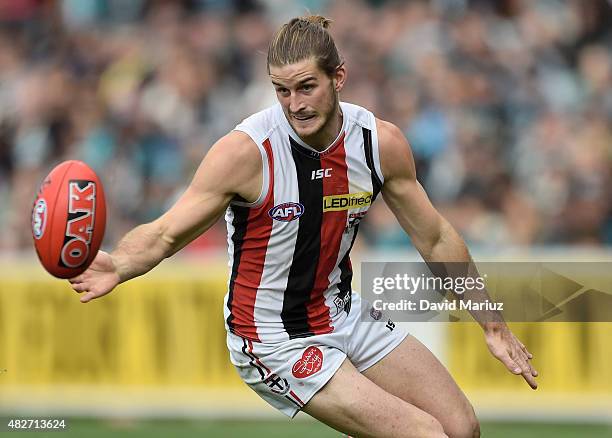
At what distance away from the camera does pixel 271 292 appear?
5.70 meters

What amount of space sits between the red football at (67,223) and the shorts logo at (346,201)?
1.04 metres

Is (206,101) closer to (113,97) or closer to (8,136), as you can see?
(113,97)

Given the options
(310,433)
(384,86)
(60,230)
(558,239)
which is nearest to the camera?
(60,230)

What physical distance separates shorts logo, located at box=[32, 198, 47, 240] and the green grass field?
3.83 meters

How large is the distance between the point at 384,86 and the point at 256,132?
5870 mm

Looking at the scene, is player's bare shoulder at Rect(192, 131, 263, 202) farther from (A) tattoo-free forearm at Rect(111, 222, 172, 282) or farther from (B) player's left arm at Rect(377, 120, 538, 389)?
(B) player's left arm at Rect(377, 120, 538, 389)

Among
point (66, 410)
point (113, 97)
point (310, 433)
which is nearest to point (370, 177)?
point (310, 433)

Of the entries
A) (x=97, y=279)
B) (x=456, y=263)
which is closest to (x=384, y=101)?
(x=456, y=263)

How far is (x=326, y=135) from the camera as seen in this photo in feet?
18.5

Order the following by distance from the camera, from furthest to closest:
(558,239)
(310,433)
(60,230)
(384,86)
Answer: (384,86) < (558,239) < (310,433) < (60,230)

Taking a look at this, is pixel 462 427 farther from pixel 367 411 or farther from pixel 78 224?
pixel 78 224

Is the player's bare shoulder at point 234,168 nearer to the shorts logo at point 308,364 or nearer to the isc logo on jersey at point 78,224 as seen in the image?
the isc logo on jersey at point 78,224

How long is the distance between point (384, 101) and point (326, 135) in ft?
18.1

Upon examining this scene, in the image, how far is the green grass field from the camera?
29.2 ft
